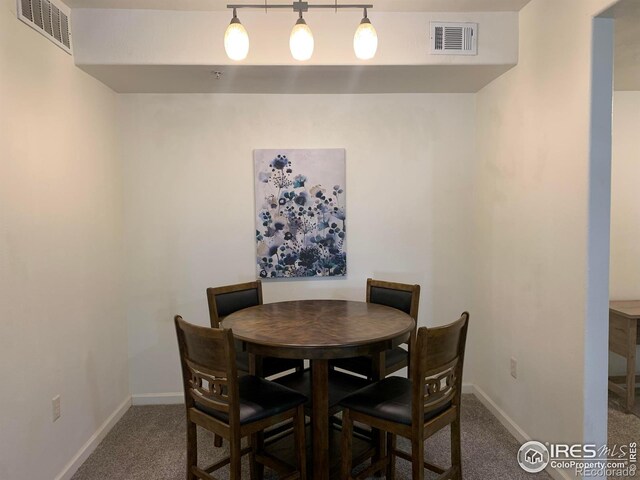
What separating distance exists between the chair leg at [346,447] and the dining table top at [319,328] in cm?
33

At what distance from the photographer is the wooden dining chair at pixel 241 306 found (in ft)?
9.12

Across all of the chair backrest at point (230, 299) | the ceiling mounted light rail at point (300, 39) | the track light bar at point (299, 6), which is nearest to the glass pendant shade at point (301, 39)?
the ceiling mounted light rail at point (300, 39)

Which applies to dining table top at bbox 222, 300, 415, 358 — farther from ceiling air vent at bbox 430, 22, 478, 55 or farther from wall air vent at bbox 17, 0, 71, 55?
wall air vent at bbox 17, 0, 71, 55

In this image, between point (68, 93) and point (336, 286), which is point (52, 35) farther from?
point (336, 286)

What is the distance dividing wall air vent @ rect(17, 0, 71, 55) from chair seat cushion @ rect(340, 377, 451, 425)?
2386 mm

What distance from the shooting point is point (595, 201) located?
2113 mm

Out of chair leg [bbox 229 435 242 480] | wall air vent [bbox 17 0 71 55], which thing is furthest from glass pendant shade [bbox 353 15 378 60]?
chair leg [bbox 229 435 242 480]

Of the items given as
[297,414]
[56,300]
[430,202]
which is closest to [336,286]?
[430,202]

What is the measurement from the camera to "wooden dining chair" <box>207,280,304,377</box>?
278 cm

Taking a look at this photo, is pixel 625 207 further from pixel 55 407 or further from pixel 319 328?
pixel 55 407

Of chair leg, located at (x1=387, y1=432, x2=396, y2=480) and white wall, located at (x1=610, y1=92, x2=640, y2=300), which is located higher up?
white wall, located at (x1=610, y1=92, x2=640, y2=300)

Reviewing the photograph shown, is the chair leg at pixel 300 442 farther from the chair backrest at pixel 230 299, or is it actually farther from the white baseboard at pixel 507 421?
the white baseboard at pixel 507 421
